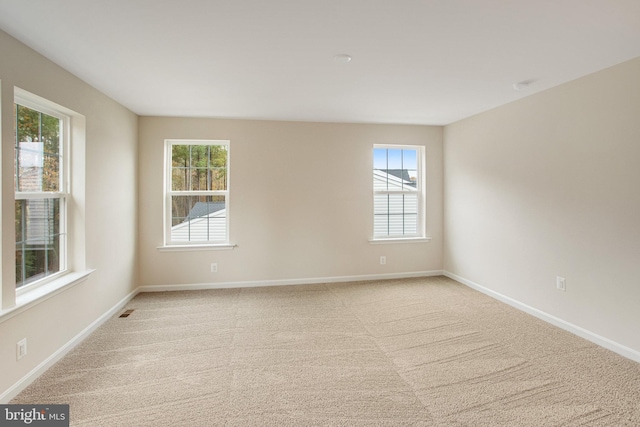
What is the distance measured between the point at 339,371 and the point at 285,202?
258cm

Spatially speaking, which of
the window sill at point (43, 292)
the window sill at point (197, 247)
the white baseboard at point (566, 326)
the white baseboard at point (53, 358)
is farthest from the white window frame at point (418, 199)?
the window sill at point (43, 292)

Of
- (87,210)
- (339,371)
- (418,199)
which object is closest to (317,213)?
(418,199)

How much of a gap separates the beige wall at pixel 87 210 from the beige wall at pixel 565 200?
433cm

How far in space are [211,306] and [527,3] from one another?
3.78m

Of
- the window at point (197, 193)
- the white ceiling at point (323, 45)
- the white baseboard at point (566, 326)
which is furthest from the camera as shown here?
the window at point (197, 193)

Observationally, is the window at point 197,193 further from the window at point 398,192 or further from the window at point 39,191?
the window at point 398,192

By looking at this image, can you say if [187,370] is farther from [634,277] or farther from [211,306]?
[634,277]

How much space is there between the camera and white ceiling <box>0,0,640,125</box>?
1.77 m

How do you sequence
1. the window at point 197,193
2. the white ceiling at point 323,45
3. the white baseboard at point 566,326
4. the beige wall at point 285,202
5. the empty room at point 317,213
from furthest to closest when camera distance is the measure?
1. the window at point 197,193
2. the beige wall at point 285,202
3. the white baseboard at point 566,326
4. the empty room at point 317,213
5. the white ceiling at point 323,45

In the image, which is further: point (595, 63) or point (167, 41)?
point (595, 63)

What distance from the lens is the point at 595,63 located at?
249cm

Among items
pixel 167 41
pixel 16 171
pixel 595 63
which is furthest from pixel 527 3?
pixel 16 171

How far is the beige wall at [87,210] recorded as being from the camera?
1.98 m

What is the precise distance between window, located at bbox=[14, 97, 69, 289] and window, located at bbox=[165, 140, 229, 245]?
5.08ft
